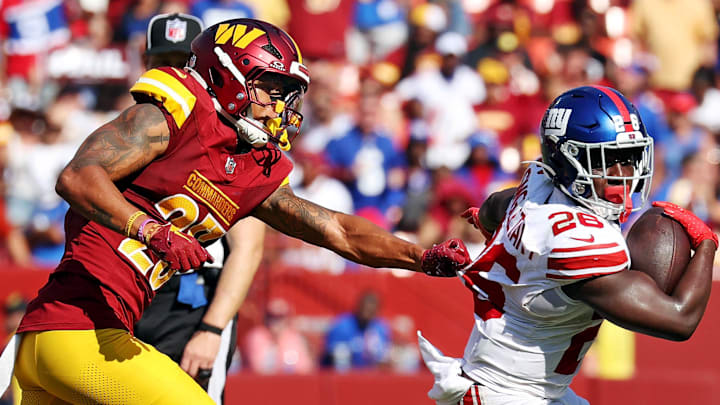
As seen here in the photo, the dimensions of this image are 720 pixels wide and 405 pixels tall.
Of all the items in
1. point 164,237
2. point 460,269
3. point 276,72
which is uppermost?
point 276,72

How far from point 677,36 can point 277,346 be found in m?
6.43

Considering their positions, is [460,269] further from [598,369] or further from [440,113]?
[440,113]

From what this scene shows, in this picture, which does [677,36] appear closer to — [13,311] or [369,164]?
[369,164]

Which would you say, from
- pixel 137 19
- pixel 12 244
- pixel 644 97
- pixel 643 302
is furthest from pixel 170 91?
pixel 644 97

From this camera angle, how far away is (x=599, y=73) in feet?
34.6

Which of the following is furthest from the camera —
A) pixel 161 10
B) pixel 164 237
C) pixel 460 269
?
pixel 161 10

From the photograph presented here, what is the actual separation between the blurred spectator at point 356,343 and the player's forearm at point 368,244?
356cm

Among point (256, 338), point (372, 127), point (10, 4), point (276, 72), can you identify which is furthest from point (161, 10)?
point (276, 72)

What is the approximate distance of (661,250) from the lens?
3.43 meters

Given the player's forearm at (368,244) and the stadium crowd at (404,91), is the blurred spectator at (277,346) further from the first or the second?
the player's forearm at (368,244)

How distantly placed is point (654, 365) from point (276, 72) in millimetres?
5175

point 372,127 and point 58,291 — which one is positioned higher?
point 58,291

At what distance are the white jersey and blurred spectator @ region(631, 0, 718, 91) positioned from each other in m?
8.27

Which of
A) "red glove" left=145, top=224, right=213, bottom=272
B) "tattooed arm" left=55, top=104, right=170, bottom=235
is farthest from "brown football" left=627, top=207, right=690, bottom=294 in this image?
"tattooed arm" left=55, top=104, right=170, bottom=235
